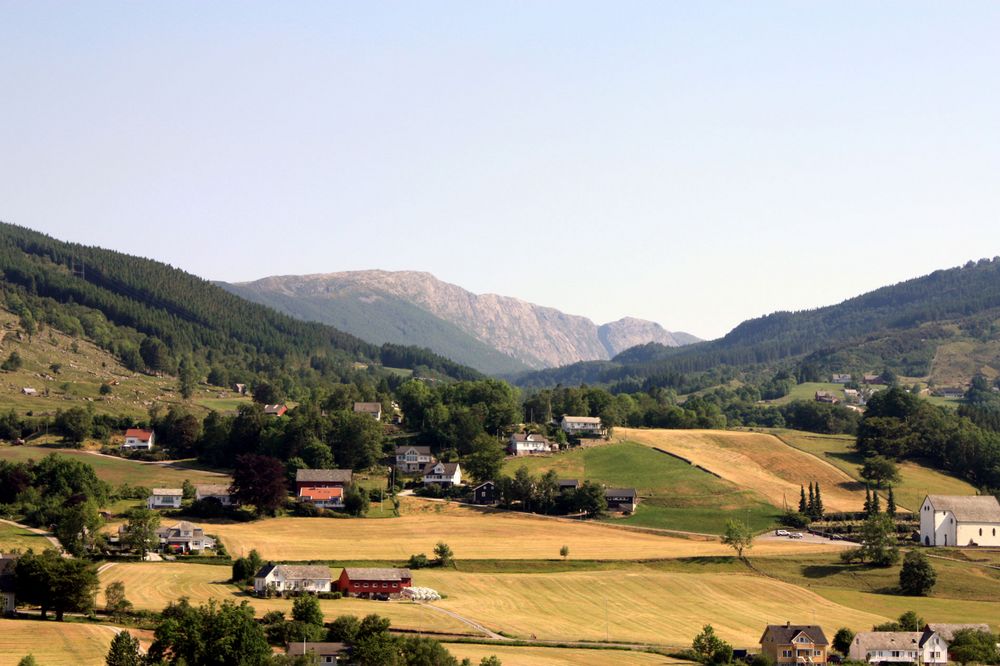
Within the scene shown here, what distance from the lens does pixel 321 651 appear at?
81.6 meters

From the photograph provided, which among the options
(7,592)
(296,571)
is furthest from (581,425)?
(7,592)

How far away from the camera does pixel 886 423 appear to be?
176m

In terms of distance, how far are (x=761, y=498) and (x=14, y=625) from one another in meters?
92.7

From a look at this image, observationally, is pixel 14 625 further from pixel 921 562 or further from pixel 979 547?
pixel 979 547

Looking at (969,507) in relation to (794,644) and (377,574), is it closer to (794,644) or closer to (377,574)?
(794,644)

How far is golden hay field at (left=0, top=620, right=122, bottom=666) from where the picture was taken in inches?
3000

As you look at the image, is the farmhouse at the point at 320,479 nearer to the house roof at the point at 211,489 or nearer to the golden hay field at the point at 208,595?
the house roof at the point at 211,489

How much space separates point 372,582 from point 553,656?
2711 centimetres

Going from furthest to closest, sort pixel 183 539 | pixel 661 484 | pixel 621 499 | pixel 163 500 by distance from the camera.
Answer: pixel 661 484
pixel 621 499
pixel 163 500
pixel 183 539

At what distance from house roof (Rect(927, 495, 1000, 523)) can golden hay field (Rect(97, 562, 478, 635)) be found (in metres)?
65.3

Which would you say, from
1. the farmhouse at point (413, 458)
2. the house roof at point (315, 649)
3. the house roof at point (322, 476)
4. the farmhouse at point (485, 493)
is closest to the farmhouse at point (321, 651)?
the house roof at point (315, 649)

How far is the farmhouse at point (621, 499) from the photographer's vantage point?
489ft

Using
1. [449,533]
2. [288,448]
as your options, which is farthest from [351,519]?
[288,448]

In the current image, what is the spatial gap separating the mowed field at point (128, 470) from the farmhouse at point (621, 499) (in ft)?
156
